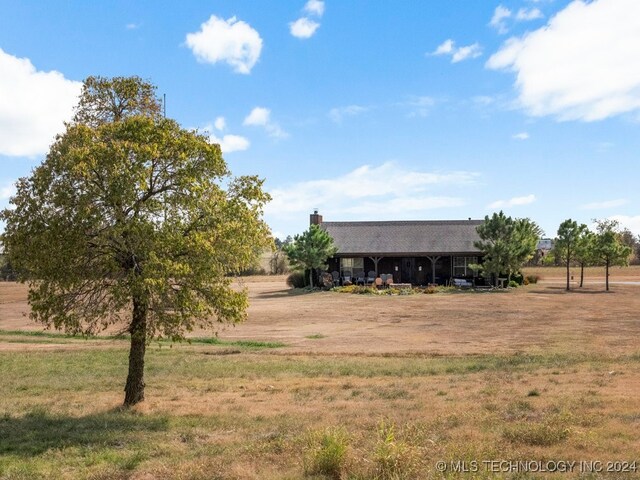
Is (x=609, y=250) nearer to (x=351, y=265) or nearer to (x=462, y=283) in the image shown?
(x=462, y=283)

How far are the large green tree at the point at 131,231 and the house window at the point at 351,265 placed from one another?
45272mm

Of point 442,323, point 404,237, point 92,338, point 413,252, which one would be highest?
point 404,237

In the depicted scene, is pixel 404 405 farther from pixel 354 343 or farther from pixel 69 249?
pixel 354 343

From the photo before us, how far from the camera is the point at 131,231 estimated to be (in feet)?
37.1

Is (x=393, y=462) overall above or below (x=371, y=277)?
below

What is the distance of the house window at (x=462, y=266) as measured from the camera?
55.6 meters

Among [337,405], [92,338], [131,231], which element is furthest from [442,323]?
[131,231]

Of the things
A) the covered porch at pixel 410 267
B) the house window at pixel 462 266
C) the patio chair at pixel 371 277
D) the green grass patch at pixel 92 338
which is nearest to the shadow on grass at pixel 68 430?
the green grass patch at pixel 92 338

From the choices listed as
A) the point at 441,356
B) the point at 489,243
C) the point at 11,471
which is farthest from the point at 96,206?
the point at 489,243

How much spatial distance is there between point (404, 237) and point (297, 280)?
1222 cm

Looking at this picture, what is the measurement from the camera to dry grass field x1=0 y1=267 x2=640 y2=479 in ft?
25.8

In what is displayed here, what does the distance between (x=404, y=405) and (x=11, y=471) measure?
24.9ft

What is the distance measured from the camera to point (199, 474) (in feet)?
25.1

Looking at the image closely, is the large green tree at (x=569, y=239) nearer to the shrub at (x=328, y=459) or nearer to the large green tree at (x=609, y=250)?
the large green tree at (x=609, y=250)
